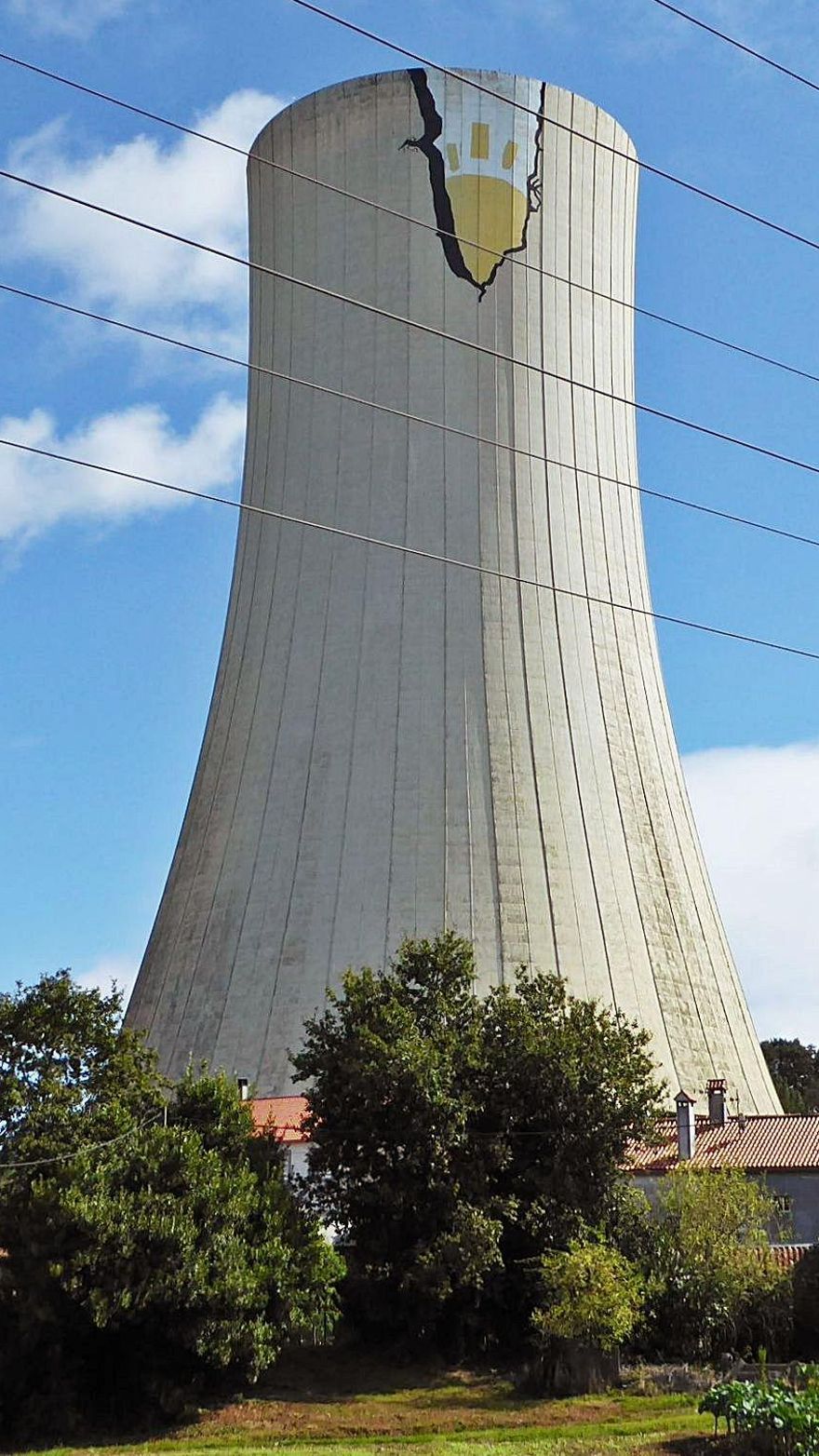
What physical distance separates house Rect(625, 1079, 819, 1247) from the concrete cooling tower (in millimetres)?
1162

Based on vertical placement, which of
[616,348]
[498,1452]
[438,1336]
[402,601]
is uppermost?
[616,348]

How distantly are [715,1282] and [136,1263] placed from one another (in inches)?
214

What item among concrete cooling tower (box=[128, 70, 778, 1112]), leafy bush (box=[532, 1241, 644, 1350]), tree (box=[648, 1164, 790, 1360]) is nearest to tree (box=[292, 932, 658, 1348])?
leafy bush (box=[532, 1241, 644, 1350])

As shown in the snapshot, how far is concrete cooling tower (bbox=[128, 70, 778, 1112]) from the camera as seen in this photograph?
2069 cm

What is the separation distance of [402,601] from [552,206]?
18.2 ft

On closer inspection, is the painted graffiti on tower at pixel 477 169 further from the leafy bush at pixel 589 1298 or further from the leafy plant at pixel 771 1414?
the leafy plant at pixel 771 1414

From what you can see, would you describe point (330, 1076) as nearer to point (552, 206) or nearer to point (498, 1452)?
point (498, 1452)

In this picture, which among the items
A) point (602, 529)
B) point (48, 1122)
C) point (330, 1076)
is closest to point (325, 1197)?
point (330, 1076)

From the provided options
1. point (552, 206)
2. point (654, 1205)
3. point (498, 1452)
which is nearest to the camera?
point (498, 1452)

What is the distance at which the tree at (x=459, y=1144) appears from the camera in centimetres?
1702

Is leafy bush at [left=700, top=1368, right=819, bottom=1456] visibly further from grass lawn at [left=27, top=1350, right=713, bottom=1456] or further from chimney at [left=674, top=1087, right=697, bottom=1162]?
chimney at [left=674, top=1087, right=697, bottom=1162]

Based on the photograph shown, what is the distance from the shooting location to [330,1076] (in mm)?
17812

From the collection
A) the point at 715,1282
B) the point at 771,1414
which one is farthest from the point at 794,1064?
the point at 771,1414

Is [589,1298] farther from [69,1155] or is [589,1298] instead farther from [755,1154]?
[69,1155]
